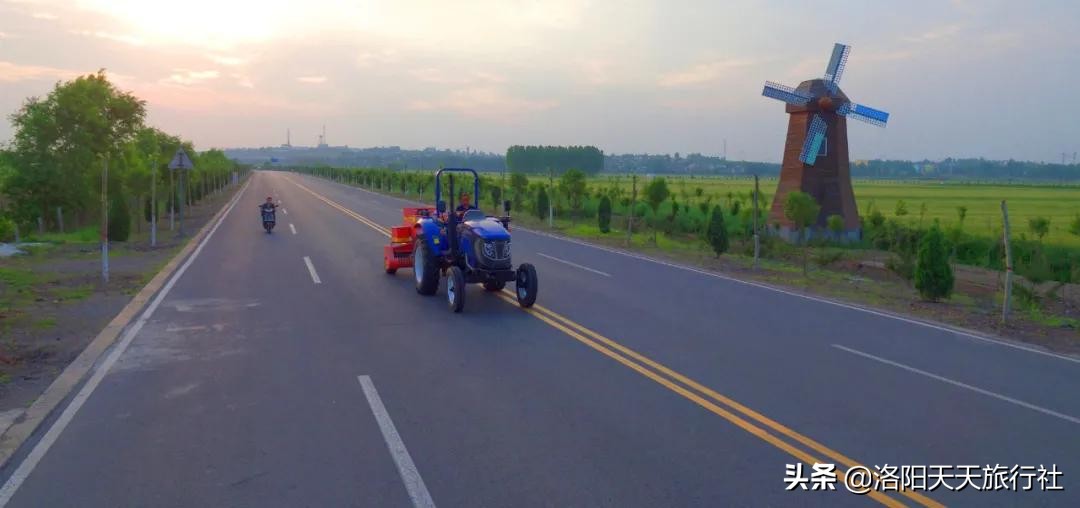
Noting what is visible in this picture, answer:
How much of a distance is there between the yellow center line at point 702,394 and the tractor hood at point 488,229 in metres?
1.35

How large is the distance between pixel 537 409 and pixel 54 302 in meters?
9.64

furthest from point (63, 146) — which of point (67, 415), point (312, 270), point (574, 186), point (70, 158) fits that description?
point (67, 415)

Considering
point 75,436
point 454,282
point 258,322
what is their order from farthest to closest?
point 454,282
point 258,322
point 75,436

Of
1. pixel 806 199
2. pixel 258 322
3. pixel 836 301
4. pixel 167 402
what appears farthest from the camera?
pixel 806 199

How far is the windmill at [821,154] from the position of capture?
125ft

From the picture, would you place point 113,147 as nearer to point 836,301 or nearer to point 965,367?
point 836,301

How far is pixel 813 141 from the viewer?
38.1m

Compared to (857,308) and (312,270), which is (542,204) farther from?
(857,308)

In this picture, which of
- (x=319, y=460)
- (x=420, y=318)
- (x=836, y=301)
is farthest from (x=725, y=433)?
(x=836, y=301)

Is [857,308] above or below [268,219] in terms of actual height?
below

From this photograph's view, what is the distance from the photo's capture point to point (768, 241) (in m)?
29.7

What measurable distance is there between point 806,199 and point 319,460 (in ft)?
64.7

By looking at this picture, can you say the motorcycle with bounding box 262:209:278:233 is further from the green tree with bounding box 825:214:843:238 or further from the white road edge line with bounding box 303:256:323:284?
the green tree with bounding box 825:214:843:238

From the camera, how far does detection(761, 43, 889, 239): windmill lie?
125 ft
